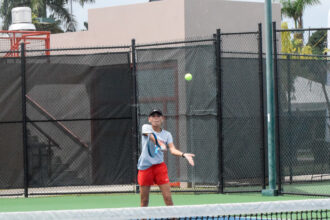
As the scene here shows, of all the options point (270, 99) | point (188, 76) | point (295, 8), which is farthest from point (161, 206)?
point (295, 8)

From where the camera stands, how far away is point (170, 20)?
15.4m

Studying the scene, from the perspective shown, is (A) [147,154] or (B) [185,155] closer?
(B) [185,155]

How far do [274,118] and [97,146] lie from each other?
3385 millimetres

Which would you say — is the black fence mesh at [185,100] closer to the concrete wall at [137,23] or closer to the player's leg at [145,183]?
the concrete wall at [137,23]

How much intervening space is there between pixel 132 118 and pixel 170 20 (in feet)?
11.3

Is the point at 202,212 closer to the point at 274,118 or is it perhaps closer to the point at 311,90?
the point at 274,118

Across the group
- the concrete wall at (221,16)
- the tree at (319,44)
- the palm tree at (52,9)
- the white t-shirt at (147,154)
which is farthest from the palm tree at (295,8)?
the white t-shirt at (147,154)

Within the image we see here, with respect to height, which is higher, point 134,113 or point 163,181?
point 134,113

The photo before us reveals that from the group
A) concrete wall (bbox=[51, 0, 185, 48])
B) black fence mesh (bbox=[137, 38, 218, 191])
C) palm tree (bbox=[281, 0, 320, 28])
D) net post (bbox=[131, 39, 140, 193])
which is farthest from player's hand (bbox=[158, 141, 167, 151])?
palm tree (bbox=[281, 0, 320, 28])

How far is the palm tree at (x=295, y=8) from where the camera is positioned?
41844mm

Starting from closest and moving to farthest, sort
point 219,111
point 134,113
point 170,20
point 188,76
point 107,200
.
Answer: point 107,200 < point 219,111 < point 188,76 < point 134,113 < point 170,20

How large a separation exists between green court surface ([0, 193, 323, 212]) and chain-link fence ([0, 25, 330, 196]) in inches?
10.9

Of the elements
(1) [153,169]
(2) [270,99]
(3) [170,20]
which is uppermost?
(3) [170,20]

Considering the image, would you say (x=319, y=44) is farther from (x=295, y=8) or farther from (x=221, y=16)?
(x=221, y=16)
